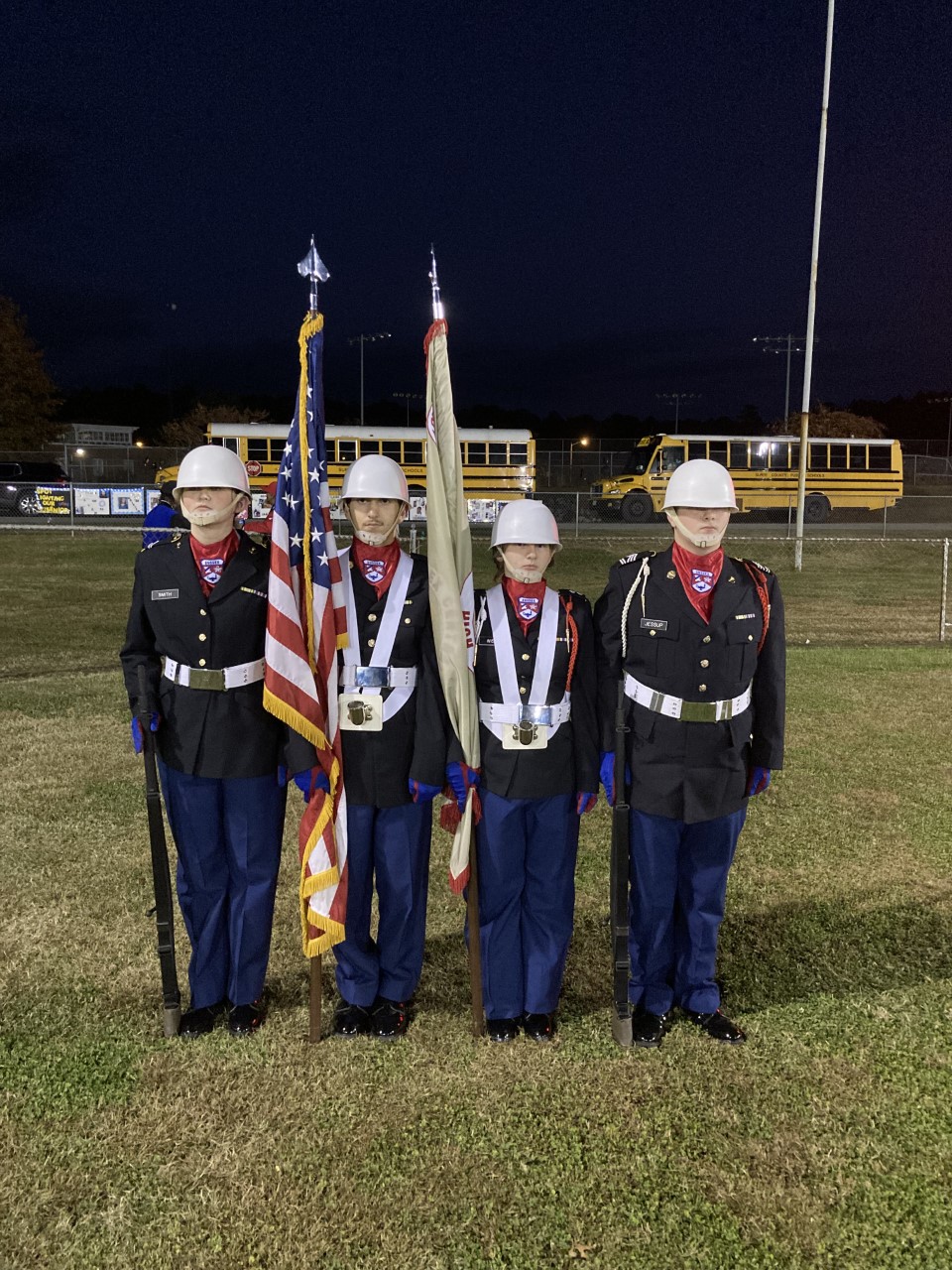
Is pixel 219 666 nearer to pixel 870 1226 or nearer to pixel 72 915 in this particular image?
pixel 72 915

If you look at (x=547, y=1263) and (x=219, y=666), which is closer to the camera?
(x=547, y=1263)

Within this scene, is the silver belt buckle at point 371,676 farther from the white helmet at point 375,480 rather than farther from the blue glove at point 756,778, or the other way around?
the blue glove at point 756,778

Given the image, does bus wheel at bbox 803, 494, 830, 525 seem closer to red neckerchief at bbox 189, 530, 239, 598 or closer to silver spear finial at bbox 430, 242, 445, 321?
silver spear finial at bbox 430, 242, 445, 321

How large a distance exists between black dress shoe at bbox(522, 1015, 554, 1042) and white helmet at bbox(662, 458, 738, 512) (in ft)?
7.07

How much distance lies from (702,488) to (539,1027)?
88.9 inches

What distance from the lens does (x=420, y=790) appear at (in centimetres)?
379

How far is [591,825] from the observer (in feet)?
21.5

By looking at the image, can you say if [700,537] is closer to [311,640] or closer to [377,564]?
[377,564]

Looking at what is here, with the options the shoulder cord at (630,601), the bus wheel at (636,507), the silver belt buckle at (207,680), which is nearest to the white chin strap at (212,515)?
the silver belt buckle at (207,680)

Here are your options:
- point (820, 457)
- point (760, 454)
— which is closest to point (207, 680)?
point (760, 454)

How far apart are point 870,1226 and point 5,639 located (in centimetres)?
1278

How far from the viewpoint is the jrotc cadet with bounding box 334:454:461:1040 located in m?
3.79

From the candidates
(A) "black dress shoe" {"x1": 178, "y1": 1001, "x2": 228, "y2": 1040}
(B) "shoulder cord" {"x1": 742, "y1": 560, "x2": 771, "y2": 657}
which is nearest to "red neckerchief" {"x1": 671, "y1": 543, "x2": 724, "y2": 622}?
(B) "shoulder cord" {"x1": 742, "y1": 560, "x2": 771, "y2": 657}

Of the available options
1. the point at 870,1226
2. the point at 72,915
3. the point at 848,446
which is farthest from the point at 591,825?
the point at 848,446
